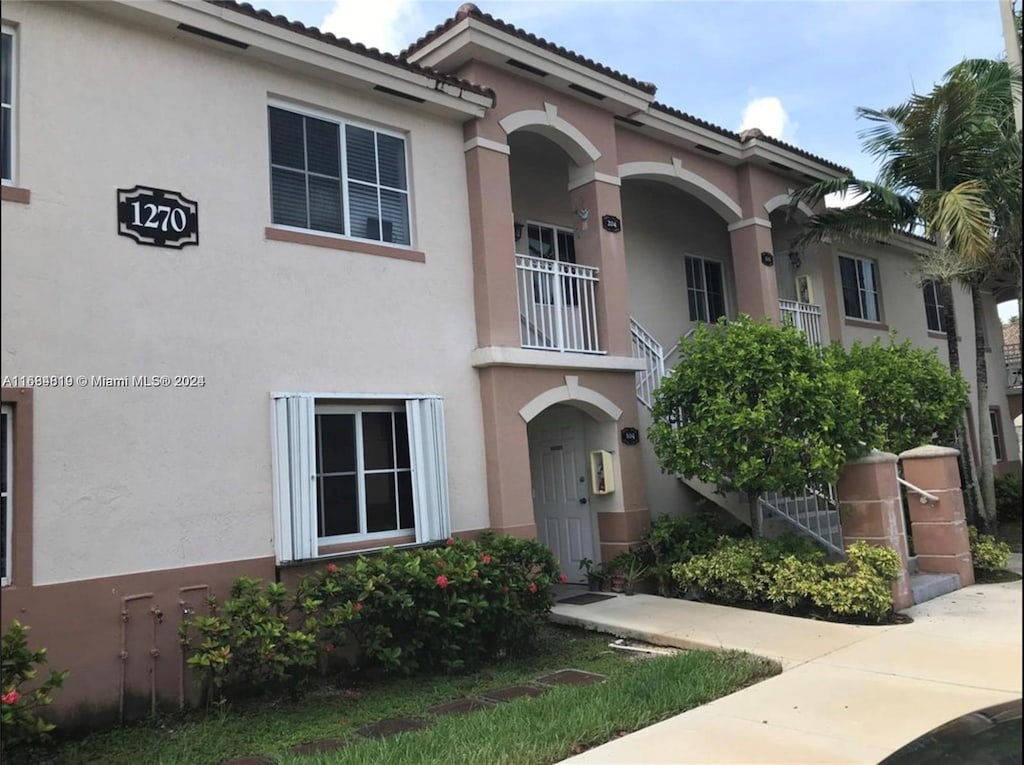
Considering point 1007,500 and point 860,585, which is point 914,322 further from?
point 860,585

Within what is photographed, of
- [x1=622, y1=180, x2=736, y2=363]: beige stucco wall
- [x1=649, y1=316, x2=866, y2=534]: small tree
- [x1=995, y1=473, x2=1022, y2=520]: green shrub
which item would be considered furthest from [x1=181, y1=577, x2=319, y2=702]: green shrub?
[x1=995, y1=473, x2=1022, y2=520]: green shrub

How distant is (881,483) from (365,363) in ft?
19.1

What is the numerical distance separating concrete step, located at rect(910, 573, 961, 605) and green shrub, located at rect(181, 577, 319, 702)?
668 cm

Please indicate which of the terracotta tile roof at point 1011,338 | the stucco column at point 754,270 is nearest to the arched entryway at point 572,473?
the stucco column at point 754,270

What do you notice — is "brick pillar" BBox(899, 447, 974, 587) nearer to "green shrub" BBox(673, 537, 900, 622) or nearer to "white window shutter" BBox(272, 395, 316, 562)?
"green shrub" BBox(673, 537, 900, 622)

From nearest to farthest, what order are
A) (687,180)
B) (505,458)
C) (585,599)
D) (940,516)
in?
(505,458), (585,599), (940,516), (687,180)

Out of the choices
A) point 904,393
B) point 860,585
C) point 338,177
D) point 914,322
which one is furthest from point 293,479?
point 914,322

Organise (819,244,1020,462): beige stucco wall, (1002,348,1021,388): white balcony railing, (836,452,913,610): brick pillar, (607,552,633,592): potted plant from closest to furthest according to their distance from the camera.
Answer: (836,452,913,610): brick pillar
(607,552,633,592): potted plant
(819,244,1020,462): beige stucco wall
(1002,348,1021,388): white balcony railing

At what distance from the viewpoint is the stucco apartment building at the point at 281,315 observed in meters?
6.25

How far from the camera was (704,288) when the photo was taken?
47.7 feet

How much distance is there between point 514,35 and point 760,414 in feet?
16.8

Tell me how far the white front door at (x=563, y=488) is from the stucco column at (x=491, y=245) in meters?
2.04

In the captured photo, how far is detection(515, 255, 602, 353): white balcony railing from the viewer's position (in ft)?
32.7

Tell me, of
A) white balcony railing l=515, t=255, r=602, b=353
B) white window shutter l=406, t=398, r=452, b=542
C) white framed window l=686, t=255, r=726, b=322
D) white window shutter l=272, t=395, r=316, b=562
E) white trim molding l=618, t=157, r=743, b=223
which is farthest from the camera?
white framed window l=686, t=255, r=726, b=322
